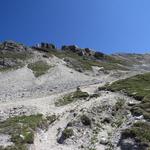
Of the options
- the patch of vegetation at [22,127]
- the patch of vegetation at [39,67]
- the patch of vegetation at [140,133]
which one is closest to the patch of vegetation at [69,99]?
the patch of vegetation at [22,127]

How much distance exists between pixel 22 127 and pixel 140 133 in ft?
40.1

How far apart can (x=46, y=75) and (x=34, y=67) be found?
14.2 meters

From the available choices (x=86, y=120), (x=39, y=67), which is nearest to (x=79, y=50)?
(x=39, y=67)

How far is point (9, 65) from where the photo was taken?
365ft

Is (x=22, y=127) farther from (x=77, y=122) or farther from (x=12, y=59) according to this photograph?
(x=12, y=59)

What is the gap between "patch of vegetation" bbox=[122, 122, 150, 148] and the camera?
1190 inches

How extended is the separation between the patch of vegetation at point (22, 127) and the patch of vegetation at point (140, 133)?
9247 millimetres

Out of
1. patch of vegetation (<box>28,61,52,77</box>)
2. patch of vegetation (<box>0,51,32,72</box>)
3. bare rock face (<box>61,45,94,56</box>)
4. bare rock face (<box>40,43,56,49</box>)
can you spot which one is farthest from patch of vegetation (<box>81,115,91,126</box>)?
bare rock face (<box>40,43,56,49</box>)

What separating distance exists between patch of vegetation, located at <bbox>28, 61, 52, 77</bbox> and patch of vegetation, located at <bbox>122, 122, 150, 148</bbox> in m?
66.6

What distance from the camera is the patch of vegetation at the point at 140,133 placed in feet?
99.2

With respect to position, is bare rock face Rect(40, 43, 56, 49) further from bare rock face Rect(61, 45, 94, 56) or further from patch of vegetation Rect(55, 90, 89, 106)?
patch of vegetation Rect(55, 90, 89, 106)

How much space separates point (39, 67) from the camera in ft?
371

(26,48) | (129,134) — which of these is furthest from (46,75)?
(129,134)

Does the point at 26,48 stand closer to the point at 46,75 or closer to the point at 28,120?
the point at 46,75
